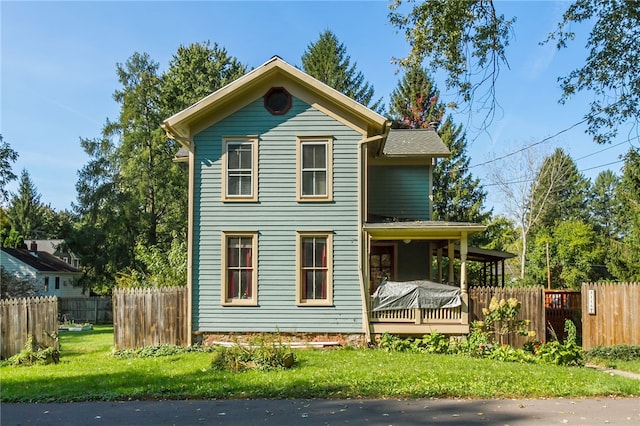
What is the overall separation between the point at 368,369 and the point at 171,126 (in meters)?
8.27

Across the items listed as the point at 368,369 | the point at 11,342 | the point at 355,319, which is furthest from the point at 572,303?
the point at 11,342

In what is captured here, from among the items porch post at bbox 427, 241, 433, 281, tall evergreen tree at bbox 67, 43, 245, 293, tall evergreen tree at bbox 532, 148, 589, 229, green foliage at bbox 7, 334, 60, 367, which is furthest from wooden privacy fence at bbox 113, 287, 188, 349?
tall evergreen tree at bbox 532, 148, 589, 229

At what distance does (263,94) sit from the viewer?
1534 cm

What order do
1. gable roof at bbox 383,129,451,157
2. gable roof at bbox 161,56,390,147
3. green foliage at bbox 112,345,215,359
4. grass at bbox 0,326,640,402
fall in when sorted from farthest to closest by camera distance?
gable roof at bbox 383,129,451,157, gable roof at bbox 161,56,390,147, green foliage at bbox 112,345,215,359, grass at bbox 0,326,640,402

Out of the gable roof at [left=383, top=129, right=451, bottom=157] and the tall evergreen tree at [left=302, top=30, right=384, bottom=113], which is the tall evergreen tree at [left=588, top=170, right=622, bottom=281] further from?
the gable roof at [left=383, top=129, right=451, bottom=157]

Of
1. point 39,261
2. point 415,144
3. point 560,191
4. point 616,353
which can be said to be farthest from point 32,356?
point 560,191

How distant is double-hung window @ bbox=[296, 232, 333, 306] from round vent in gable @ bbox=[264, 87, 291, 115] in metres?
3.48

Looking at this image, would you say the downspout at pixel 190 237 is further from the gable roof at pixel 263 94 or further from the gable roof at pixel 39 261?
the gable roof at pixel 39 261

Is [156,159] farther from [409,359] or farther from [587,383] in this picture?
[587,383]

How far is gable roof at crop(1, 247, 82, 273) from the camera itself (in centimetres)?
3988

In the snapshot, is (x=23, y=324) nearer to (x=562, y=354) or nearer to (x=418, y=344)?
(x=418, y=344)

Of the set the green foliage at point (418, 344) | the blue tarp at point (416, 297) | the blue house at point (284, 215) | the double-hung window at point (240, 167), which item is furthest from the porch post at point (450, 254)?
the double-hung window at point (240, 167)

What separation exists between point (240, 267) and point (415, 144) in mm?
7351

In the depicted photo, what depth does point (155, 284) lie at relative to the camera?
20484 millimetres
